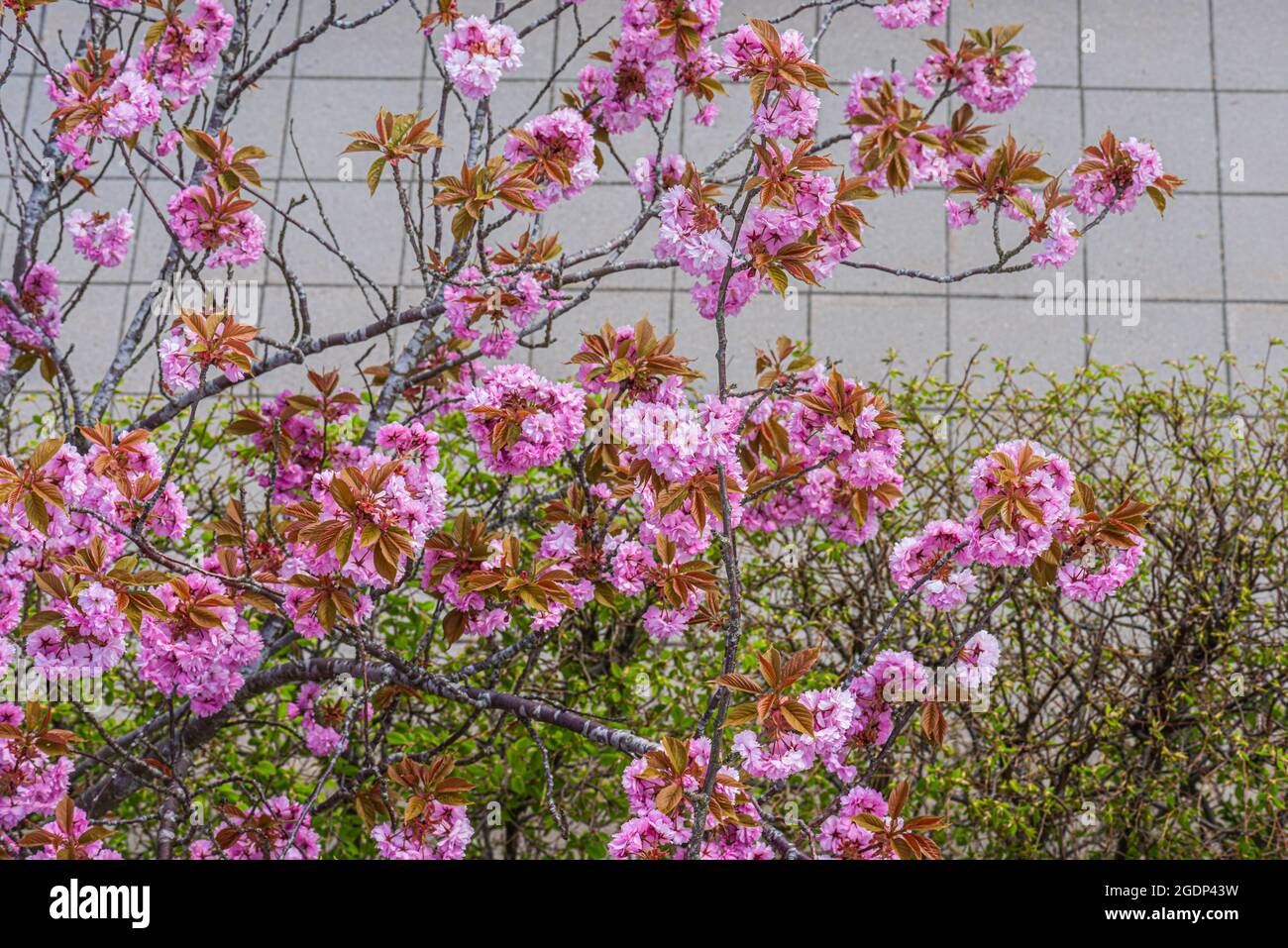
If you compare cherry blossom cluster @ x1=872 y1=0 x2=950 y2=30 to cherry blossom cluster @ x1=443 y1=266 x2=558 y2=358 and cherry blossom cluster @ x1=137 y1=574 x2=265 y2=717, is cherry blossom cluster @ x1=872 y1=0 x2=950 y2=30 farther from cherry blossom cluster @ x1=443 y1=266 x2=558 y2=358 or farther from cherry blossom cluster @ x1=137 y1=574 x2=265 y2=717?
cherry blossom cluster @ x1=137 y1=574 x2=265 y2=717

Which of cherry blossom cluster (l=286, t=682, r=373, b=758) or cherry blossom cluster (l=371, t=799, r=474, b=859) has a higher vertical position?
cherry blossom cluster (l=286, t=682, r=373, b=758)

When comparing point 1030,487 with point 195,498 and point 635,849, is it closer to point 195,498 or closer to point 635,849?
point 635,849

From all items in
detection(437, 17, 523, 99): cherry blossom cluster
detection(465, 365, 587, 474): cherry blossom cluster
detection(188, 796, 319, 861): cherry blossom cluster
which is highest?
detection(437, 17, 523, 99): cherry blossom cluster

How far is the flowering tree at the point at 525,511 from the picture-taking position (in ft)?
6.51

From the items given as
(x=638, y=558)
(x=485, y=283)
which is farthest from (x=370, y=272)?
(x=638, y=558)

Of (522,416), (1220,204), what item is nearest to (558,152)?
(522,416)

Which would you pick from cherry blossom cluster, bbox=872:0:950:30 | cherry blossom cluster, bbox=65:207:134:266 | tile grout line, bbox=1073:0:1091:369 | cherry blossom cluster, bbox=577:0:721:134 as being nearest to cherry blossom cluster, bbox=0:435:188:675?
cherry blossom cluster, bbox=65:207:134:266

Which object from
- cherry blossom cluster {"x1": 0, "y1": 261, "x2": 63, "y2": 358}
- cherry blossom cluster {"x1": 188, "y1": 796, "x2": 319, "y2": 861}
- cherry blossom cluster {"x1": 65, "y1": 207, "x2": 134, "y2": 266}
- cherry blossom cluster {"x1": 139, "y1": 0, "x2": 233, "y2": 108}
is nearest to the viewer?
cherry blossom cluster {"x1": 188, "y1": 796, "x2": 319, "y2": 861}

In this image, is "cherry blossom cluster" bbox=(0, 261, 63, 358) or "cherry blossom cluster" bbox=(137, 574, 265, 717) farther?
"cherry blossom cluster" bbox=(0, 261, 63, 358)

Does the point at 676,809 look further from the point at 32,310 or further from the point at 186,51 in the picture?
the point at 186,51

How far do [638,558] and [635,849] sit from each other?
59cm

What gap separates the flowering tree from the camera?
6.51ft

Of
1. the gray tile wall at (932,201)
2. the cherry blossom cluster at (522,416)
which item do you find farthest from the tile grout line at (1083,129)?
the cherry blossom cluster at (522,416)

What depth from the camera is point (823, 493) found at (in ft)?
8.50
